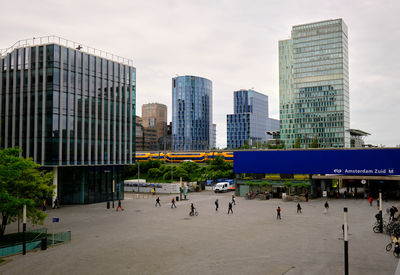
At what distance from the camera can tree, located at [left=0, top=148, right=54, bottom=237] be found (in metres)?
24.0

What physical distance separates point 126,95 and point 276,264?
4462 centimetres

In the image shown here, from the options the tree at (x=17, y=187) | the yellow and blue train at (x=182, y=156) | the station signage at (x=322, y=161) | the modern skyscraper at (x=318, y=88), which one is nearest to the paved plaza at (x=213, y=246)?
the tree at (x=17, y=187)

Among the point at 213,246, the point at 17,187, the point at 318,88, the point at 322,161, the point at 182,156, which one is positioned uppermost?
the point at 318,88

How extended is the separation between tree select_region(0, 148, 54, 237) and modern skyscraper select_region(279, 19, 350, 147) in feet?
479

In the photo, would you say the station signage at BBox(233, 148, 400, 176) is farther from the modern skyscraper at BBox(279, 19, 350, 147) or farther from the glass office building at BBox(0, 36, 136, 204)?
the modern skyscraper at BBox(279, 19, 350, 147)

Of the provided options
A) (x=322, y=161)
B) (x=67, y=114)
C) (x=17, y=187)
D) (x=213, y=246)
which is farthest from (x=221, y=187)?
(x=17, y=187)

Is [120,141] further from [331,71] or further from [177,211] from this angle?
[331,71]

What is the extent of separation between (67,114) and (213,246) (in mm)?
33451

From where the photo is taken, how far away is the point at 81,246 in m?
24.0

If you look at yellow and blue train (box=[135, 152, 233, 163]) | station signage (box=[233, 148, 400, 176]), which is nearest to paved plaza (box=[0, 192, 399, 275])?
station signage (box=[233, 148, 400, 176])

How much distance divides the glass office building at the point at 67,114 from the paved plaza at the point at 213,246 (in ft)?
40.9

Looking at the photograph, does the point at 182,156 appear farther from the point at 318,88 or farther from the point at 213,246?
the point at 318,88

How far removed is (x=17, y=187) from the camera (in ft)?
90.9

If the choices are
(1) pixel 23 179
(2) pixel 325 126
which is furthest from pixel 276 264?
(2) pixel 325 126
